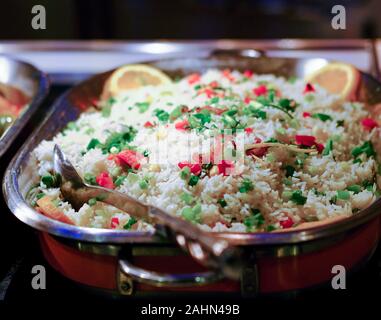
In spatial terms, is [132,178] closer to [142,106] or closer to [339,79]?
[142,106]

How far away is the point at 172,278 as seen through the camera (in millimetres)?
1284

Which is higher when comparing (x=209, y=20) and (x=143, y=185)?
(x=209, y=20)

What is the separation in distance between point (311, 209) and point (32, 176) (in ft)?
2.69

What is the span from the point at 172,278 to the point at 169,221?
123 millimetres

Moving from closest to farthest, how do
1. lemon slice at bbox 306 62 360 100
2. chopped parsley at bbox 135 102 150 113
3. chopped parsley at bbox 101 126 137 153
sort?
chopped parsley at bbox 101 126 137 153, chopped parsley at bbox 135 102 150 113, lemon slice at bbox 306 62 360 100

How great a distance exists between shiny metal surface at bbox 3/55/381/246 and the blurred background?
3.79ft

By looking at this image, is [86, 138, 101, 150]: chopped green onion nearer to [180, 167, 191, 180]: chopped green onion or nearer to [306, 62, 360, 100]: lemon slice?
[180, 167, 191, 180]: chopped green onion

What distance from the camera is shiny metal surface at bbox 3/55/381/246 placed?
1.36 metres

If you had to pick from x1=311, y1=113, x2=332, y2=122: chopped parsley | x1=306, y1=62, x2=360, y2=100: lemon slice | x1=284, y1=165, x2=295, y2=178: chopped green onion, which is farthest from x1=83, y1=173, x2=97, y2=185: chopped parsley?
x1=306, y1=62, x2=360, y2=100: lemon slice

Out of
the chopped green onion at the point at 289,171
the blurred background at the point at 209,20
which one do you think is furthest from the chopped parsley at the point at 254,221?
the blurred background at the point at 209,20

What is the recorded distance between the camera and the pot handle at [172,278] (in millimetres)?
1260

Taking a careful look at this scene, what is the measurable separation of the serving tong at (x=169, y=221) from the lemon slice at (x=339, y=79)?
1.11m

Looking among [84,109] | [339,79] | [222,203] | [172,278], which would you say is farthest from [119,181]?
[339,79]

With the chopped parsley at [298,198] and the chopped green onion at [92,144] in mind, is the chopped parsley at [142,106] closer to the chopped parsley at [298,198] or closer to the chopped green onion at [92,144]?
the chopped green onion at [92,144]
